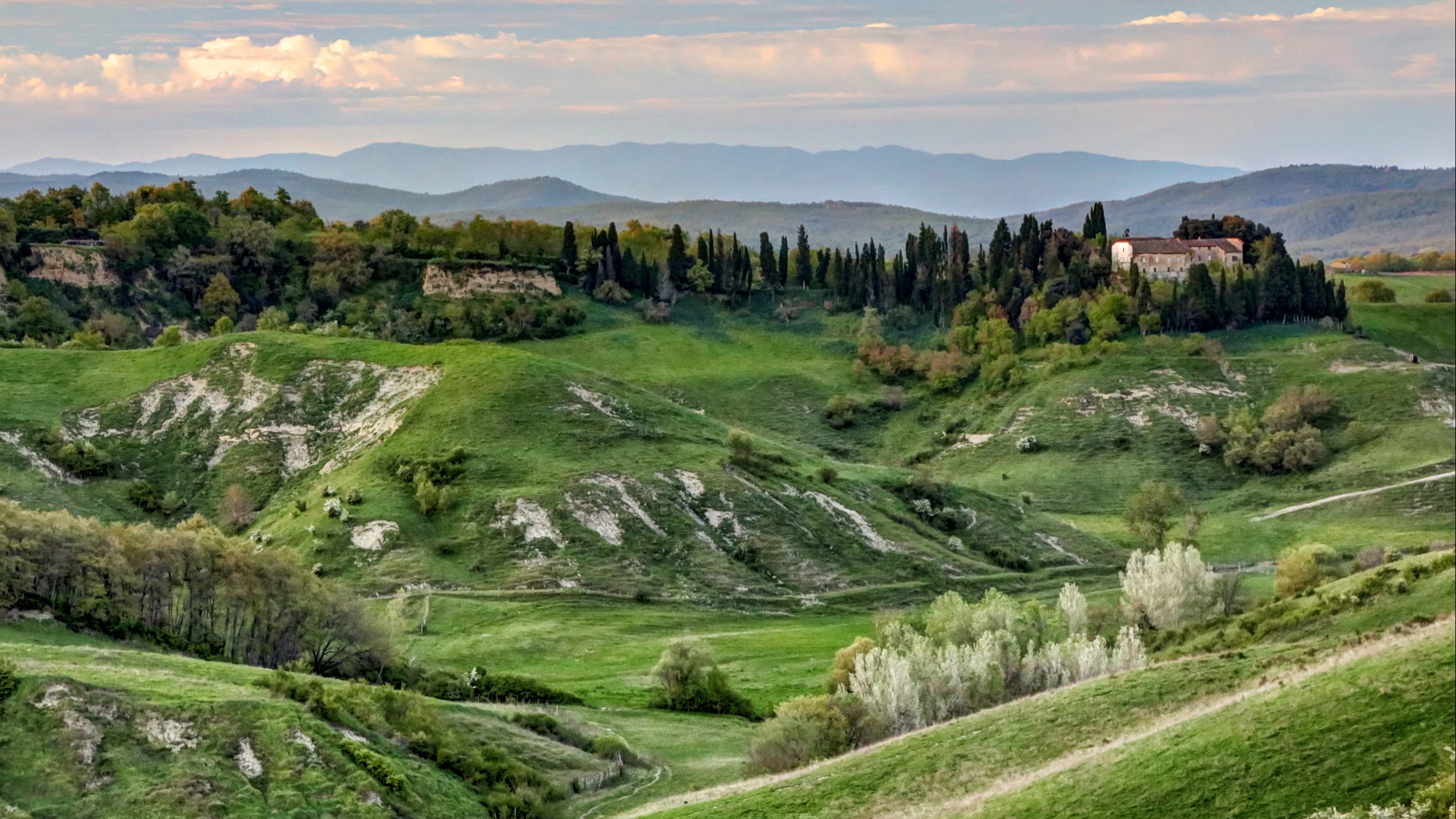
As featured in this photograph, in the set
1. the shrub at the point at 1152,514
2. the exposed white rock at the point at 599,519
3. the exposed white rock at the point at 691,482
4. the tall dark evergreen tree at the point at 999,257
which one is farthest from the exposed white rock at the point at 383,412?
the tall dark evergreen tree at the point at 999,257

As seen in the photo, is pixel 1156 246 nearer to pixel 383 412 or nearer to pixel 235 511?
pixel 383 412

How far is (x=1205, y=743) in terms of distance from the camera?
3509 centimetres

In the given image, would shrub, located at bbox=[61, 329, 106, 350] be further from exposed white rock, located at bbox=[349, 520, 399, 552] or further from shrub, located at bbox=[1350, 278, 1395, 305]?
shrub, located at bbox=[1350, 278, 1395, 305]

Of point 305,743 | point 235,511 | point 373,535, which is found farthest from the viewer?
point 235,511

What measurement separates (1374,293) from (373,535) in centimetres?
14683

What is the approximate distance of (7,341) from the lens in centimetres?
13225

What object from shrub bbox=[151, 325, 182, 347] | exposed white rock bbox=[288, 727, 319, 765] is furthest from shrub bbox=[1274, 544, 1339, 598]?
shrub bbox=[151, 325, 182, 347]

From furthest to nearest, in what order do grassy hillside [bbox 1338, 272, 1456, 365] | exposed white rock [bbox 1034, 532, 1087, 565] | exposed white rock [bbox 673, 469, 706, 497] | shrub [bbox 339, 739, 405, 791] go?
grassy hillside [bbox 1338, 272, 1456, 365] → exposed white rock [bbox 1034, 532, 1087, 565] → exposed white rock [bbox 673, 469, 706, 497] → shrub [bbox 339, 739, 405, 791]

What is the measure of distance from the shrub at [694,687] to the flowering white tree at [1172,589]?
18.3 metres

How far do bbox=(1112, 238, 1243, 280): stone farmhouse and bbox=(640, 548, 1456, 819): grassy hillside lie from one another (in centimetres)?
14778

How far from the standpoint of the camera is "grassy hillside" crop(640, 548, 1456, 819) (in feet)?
106

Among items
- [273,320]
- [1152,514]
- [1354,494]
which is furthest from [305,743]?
[273,320]

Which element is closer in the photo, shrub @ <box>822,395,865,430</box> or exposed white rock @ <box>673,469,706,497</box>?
exposed white rock @ <box>673,469,706,497</box>

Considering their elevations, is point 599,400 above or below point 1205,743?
below
